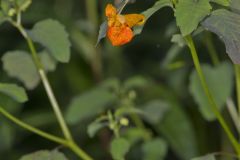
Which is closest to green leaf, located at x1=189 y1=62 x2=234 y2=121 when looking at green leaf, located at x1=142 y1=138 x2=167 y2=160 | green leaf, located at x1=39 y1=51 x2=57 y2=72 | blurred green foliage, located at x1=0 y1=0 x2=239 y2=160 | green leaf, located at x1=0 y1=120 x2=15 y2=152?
blurred green foliage, located at x1=0 y1=0 x2=239 y2=160

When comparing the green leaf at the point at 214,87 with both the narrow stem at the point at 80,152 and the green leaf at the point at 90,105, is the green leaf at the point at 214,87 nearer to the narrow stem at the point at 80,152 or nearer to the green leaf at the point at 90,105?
the green leaf at the point at 90,105

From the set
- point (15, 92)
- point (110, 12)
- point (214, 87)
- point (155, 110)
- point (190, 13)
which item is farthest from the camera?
point (155, 110)

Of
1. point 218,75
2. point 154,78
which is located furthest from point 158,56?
point 218,75

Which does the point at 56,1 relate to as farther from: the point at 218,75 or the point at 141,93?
the point at 218,75

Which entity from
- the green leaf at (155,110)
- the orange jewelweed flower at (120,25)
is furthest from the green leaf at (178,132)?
the orange jewelweed flower at (120,25)

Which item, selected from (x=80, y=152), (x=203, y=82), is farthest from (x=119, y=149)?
(x=203, y=82)

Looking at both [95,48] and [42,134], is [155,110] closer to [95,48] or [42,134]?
[95,48]

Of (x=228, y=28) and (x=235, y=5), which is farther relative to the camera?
(x=235, y=5)

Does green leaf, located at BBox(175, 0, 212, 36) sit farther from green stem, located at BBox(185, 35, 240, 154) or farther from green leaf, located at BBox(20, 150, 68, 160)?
green leaf, located at BBox(20, 150, 68, 160)
